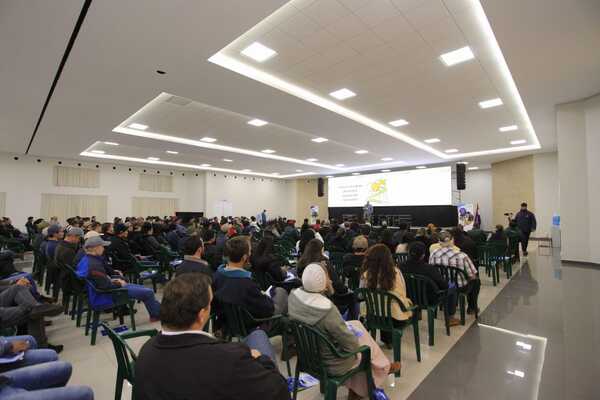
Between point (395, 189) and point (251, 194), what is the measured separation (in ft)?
31.0

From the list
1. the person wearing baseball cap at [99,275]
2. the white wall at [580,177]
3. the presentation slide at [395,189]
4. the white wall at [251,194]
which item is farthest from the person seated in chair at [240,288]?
the white wall at [251,194]

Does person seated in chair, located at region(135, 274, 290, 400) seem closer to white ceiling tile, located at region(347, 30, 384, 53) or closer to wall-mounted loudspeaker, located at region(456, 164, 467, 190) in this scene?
white ceiling tile, located at region(347, 30, 384, 53)

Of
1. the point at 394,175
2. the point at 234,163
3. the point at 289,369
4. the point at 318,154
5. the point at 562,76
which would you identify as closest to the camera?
the point at 289,369

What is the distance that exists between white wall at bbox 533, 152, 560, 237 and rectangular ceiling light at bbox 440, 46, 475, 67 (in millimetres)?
11496

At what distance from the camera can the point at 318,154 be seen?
13.6 meters

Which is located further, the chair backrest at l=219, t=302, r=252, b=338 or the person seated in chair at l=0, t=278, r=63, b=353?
the person seated in chair at l=0, t=278, r=63, b=353

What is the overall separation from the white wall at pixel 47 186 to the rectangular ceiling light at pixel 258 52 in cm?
1317

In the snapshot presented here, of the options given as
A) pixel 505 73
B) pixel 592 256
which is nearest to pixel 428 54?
pixel 505 73

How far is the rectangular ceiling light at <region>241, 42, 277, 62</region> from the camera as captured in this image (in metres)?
4.79

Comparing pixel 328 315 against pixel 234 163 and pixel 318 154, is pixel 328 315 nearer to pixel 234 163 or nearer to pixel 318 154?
pixel 318 154

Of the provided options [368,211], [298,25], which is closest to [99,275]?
[298,25]

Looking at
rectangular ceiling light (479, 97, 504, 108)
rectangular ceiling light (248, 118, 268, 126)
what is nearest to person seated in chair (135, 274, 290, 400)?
rectangular ceiling light (248, 118, 268, 126)

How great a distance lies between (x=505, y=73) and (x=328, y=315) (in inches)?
250

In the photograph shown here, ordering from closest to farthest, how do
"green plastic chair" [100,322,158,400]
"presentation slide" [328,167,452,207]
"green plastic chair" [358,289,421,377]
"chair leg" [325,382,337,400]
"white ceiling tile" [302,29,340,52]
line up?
"green plastic chair" [100,322,158,400] → "chair leg" [325,382,337,400] → "green plastic chair" [358,289,421,377] → "white ceiling tile" [302,29,340,52] → "presentation slide" [328,167,452,207]
